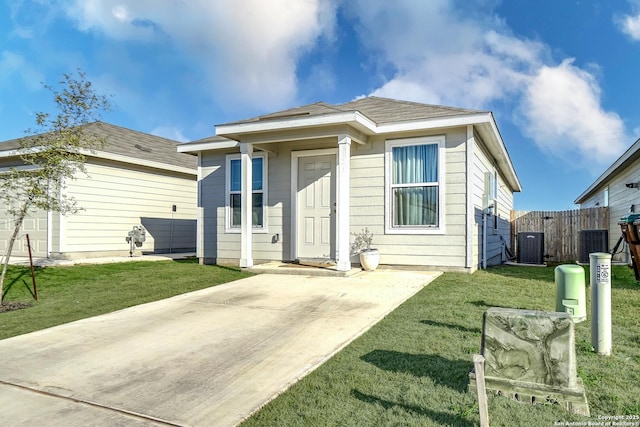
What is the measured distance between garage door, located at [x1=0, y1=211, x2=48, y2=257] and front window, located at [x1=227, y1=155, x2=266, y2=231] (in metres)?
5.45

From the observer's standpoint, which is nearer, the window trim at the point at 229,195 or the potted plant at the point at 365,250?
the potted plant at the point at 365,250

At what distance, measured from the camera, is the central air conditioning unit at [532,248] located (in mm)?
10789

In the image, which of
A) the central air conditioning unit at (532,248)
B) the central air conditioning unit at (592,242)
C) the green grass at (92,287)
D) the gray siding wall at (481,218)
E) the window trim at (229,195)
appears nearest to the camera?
the green grass at (92,287)

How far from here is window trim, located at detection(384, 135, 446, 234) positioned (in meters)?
7.80

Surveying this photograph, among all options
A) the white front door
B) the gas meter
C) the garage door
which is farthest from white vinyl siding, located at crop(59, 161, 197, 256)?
the white front door

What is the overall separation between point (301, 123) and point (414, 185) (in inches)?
101

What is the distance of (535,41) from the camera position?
516 inches

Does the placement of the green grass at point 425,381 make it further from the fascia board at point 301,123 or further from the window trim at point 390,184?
the fascia board at point 301,123

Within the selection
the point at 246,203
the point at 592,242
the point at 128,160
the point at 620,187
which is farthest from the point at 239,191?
the point at 620,187

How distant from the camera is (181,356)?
138 inches

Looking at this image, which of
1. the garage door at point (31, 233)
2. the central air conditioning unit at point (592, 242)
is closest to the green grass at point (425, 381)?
the central air conditioning unit at point (592, 242)

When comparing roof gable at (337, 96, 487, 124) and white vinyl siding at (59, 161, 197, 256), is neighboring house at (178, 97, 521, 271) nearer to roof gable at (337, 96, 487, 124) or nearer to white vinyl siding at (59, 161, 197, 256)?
roof gable at (337, 96, 487, 124)

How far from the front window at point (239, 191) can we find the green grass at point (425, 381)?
17.5 ft

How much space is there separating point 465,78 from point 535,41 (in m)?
2.37
